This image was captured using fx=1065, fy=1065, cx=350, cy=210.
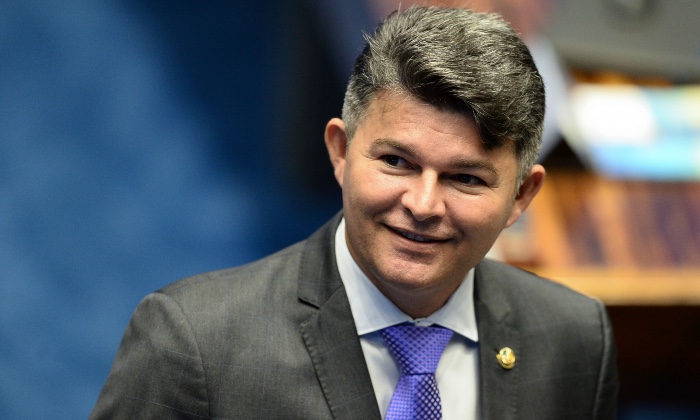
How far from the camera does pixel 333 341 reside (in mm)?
1969

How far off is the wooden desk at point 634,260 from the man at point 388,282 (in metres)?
1.71

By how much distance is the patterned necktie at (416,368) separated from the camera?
195cm

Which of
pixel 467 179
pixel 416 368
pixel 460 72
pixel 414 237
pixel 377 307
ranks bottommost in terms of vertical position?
pixel 416 368

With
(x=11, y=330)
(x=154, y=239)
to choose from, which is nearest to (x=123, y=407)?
(x=11, y=330)

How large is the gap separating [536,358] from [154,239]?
2.82 meters

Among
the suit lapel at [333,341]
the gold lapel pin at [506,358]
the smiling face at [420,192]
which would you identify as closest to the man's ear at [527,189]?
the smiling face at [420,192]

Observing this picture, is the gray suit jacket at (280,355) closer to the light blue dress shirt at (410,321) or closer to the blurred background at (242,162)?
the light blue dress shirt at (410,321)

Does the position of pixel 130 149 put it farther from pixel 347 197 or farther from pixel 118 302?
pixel 347 197

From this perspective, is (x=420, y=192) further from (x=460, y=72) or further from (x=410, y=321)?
(x=410, y=321)

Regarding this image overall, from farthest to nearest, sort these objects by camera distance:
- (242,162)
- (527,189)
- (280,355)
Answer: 1. (242,162)
2. (527,189)
3. (280,355)

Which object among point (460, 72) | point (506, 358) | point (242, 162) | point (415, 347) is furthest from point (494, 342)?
point (242, 162)

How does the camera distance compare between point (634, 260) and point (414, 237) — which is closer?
point (414, 237)

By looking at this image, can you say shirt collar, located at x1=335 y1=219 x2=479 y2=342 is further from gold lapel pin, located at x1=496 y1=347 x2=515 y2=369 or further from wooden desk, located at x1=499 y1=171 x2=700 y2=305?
wooden desk, located at x1=499 y1=171 x2=700 y2=305

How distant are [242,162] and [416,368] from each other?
330 centimetres
